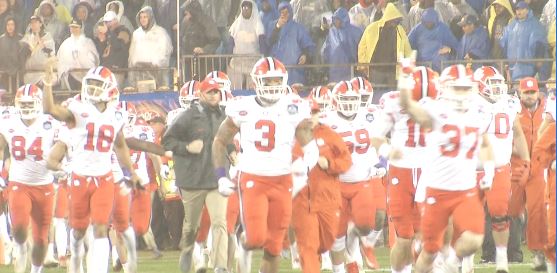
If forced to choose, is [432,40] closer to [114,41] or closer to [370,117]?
[370,117]

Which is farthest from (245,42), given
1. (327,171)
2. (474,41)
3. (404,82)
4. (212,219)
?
(404,82)

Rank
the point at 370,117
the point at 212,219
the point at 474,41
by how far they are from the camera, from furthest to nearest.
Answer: the point at 474,41
the point at 370,117
the point at 212,219

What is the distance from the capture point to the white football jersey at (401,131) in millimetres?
12859

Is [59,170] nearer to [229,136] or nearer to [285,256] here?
[229,136]

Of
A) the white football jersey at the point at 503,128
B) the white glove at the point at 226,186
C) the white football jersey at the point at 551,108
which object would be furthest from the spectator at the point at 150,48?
the white glove at the point at 226,186

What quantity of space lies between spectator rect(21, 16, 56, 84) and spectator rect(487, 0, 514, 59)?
5374mm

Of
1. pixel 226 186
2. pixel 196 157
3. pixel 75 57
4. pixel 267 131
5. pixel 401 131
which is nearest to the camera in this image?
pixel 267 131

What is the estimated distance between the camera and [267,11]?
20.0 metres

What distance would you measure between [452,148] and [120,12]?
9.44m

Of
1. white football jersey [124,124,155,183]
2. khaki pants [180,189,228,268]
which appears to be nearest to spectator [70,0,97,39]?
white football jersey [124,124,155,183]

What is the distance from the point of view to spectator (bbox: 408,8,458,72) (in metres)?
19.1

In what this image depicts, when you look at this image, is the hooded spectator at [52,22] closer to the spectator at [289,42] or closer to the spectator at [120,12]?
the spectator at [120,12]

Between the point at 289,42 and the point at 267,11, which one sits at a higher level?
the point at 267,11

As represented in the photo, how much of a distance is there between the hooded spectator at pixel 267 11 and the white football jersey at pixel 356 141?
4887 mm
